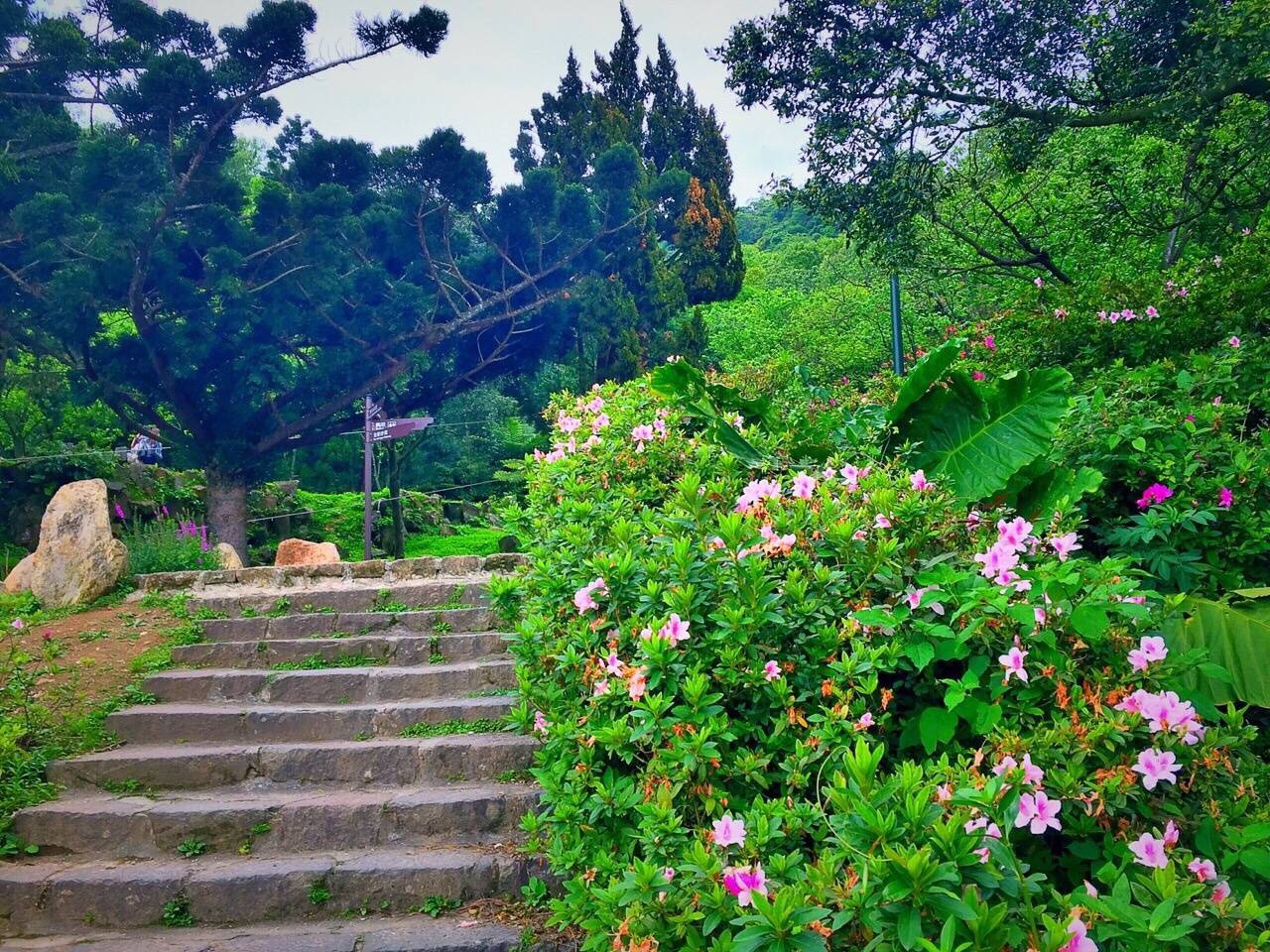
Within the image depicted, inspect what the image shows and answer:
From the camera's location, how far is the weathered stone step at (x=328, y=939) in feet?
8.96

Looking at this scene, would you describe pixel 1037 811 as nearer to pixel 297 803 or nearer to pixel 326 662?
pixel 297 803

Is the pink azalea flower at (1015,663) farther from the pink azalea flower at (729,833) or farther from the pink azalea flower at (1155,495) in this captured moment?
the pink azalea flower at (1155,495)

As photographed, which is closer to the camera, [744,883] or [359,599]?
[744,883]

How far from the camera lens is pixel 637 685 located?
1858 millimetres

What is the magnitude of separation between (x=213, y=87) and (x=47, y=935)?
10776 millimetres

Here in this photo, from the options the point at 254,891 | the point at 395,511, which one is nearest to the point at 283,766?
the point at 254,891

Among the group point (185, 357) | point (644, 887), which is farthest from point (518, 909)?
point (185, 357)

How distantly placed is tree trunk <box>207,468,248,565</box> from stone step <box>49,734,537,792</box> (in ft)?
28.2

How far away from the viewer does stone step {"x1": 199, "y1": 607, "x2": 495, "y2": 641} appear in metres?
5.11

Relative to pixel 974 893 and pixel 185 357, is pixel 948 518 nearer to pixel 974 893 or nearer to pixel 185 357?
pixel 974 893

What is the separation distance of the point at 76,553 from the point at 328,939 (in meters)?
4.44

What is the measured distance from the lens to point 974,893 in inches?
48.9

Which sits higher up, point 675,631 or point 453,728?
point 675,631

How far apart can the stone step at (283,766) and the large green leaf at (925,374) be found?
2116 millimetres
